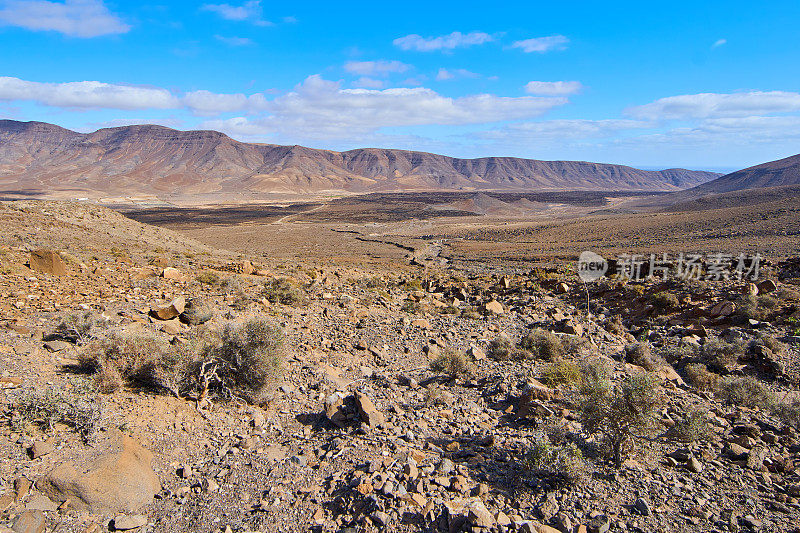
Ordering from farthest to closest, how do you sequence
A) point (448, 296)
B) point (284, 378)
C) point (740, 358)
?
point (448, 296), point (740, 358), point (284, 378)

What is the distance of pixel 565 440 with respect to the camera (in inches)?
189

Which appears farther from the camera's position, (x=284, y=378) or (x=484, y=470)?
(x=284, y=378)

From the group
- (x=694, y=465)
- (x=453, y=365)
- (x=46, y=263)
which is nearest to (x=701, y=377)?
(x=694, y=465)

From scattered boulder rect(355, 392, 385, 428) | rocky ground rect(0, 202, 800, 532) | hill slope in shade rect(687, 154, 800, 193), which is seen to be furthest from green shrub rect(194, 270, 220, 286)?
hill slope in shade rect(687, 154, 800, 193)

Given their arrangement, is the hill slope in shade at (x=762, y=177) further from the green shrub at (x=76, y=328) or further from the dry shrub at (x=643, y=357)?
the green shrub at (x=76, y=328)

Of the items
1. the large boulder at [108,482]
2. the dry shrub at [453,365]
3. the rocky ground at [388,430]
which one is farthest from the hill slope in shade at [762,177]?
the large boulder at [108,482]

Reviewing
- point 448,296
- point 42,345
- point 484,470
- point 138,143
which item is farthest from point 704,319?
point 138,143

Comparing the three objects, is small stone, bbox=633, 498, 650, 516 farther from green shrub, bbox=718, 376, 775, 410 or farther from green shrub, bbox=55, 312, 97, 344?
green shrub, bbox=55, 312, 97, 344

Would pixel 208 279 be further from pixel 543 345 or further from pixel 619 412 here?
pixel 619 412

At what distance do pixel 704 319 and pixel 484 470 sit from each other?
8.90m

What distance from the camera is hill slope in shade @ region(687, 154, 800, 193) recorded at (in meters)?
104

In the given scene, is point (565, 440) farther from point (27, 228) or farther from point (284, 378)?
point (27, 228)

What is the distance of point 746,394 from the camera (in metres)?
6.17

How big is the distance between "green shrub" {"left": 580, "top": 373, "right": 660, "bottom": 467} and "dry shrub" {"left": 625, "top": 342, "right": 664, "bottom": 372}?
135 inches
